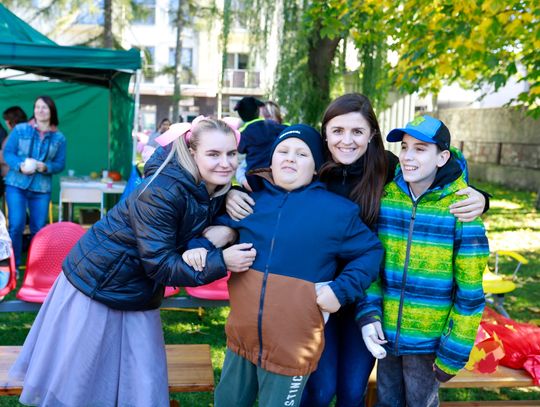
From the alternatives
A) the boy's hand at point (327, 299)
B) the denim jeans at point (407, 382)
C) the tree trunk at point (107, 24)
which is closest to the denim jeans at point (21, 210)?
the denim jeans at point (407, 382)

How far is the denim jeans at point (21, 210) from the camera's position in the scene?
6.79m

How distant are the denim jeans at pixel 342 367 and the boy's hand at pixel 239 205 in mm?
702

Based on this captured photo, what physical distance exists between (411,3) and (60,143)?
492 cm

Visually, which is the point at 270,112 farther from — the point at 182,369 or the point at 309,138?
the point at 309,138

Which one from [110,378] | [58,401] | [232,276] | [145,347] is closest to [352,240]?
[232,276]

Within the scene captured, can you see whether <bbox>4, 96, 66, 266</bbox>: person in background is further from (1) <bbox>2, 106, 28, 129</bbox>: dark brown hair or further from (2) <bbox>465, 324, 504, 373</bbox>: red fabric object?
(2) <bbox>465, 324, 504, 373</bbox>: red fabric object

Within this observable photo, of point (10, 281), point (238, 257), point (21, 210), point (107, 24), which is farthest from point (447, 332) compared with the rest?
point (107, 24)

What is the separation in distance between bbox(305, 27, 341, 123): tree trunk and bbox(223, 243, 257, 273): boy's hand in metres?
8.74

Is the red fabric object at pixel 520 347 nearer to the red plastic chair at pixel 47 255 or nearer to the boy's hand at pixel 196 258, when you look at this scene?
the boy's hand at pixel 196 258

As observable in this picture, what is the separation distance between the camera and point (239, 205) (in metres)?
2.51

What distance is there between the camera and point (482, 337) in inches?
133

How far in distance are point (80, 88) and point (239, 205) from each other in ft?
34.4

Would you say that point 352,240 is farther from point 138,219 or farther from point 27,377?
point 27,377

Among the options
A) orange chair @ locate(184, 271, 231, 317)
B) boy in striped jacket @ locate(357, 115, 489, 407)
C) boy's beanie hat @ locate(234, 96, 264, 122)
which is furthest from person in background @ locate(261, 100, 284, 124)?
boy in striped jacket @ locate(357, 115, 489, 407)
